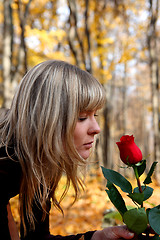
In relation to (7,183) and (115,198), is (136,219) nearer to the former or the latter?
(115,198)

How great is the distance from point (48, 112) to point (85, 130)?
191 millimetres

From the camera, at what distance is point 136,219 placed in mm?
685

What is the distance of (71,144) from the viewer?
1004 millimetres

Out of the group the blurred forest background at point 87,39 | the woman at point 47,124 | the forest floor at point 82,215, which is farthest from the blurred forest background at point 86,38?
the woman at point 47,124

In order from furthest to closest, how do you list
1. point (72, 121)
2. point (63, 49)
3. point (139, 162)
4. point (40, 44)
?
point (63, 49) < point (40, 44) < point (72, 121) < point (139, 162)

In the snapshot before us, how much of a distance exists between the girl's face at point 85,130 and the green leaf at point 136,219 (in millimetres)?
400

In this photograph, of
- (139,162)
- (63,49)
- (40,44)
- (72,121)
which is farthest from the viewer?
(63,49)

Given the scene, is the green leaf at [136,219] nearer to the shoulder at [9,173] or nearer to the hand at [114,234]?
the hand at [114,234]

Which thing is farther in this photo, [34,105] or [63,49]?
[63,49]

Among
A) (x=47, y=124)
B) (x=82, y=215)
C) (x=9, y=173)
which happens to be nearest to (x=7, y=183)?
(x=9, y=173)

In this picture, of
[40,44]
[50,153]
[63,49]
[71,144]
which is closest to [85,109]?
[71,144]

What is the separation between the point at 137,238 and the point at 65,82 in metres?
0.71

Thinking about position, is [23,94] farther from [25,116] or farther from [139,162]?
[139,162]

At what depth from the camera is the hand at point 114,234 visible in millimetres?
763
